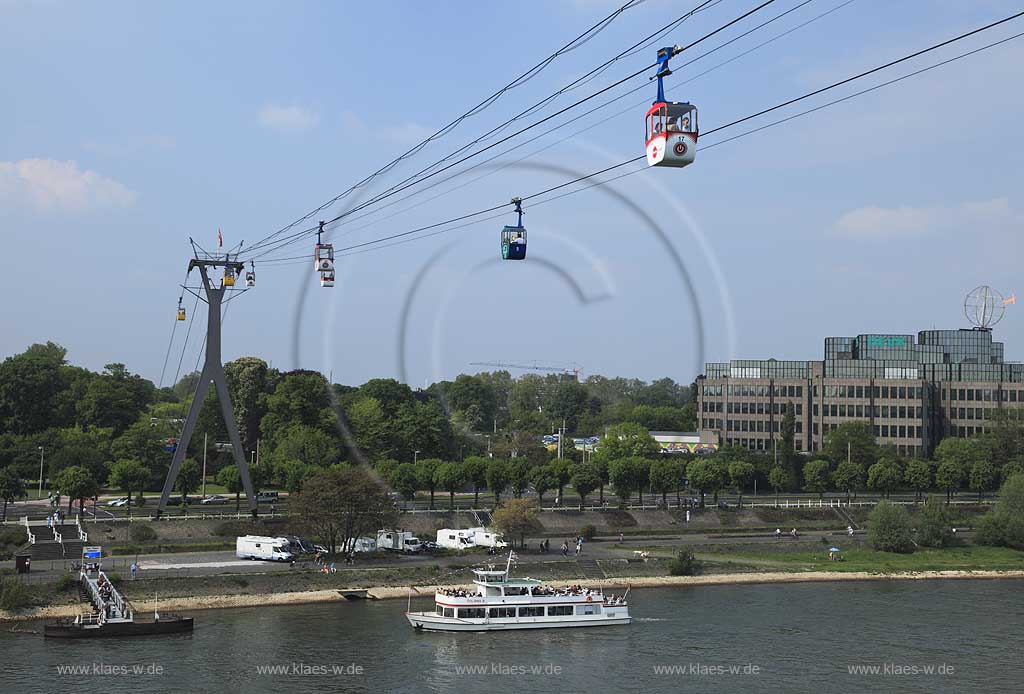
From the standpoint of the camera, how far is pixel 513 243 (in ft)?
85.6

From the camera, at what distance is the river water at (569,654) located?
1345 inches

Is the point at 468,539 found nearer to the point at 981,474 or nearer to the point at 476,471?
the point at 476,471

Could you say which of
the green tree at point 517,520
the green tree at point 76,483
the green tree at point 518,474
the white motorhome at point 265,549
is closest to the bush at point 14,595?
the white motorhome at point 265,549

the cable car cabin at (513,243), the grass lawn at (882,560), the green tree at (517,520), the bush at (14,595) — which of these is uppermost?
the cable car cabin at (513,243)

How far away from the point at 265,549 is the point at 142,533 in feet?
26.7

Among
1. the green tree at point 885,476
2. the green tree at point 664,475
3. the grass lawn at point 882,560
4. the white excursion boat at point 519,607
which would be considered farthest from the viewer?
the green tree at point 885,476

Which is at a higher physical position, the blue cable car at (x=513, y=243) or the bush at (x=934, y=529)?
the blue cable car at (x=513, y=243)

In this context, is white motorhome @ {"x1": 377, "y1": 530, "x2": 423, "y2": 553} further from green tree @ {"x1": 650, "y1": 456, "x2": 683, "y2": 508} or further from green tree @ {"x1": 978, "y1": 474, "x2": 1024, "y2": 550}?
green tree @ {"x1": 978, "y1": 474, "x2": 1024, "y2": 550}

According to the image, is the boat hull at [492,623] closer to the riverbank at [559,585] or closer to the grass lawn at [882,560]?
the riverbank at [559,585]

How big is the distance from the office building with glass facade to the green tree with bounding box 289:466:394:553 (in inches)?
2472

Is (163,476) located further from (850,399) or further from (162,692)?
(850,399)

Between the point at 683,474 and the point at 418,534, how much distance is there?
2379 centimetres

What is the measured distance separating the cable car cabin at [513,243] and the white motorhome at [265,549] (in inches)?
1208

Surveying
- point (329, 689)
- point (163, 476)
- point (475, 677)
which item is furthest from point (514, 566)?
point (163, 476)
